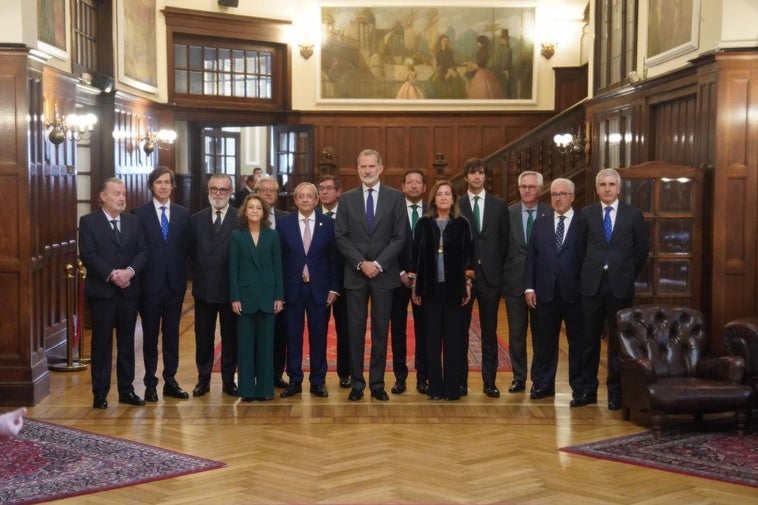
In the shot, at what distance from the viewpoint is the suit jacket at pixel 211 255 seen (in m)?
7.79

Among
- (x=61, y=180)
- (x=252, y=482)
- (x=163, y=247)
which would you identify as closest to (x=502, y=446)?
(x=252, y=482)

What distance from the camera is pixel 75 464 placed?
238 inches

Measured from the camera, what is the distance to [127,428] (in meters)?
6.93

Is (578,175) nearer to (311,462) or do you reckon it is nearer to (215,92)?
(215,92)

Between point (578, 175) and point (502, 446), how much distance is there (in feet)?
26.3

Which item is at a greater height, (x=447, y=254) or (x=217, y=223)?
(x=217, y=223)

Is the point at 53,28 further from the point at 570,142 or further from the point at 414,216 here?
the point at 570,142

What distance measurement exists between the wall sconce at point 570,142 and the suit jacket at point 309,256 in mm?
6187

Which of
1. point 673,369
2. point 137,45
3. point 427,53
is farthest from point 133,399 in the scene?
point 427,53

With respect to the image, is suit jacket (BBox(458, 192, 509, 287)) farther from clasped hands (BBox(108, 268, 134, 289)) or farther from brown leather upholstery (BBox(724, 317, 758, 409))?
clasped hands (BBox(108, 268, 134, 289))

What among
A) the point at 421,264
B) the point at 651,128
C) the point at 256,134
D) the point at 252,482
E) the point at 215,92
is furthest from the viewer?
the point at 256,134

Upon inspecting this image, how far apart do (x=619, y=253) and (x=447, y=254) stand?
1.27m

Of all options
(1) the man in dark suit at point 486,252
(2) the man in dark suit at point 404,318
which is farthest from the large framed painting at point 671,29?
(2) the man in dark suit at point 404,318

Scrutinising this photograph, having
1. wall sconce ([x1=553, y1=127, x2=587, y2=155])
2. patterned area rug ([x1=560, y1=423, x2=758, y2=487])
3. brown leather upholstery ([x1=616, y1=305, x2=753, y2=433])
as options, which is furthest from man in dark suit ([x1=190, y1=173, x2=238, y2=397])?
wall sconce ([x1=553, y1=127, x2=587, y2=155])
